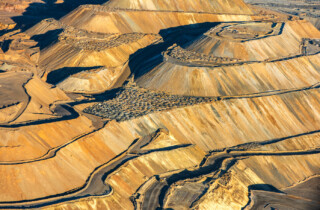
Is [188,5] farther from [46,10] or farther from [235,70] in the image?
[235,70]

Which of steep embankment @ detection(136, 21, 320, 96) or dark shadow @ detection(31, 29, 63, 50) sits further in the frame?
dark shadow @ detection(31, 29, 63, 50)

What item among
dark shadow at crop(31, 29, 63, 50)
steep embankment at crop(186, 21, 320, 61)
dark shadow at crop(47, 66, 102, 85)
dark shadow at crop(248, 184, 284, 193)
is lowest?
dark shadow at crop(248, 184, 284, 193)

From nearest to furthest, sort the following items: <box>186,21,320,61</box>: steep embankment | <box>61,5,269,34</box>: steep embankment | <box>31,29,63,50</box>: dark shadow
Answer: <box>186,21,320,61</box>: steep embankment
<box>31,29,63,50</box>: dark shadow
<box>61,5,269,34</box>: steep embankment

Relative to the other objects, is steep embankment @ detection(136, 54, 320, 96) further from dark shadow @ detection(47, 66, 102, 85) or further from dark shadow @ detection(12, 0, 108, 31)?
dark shadow @ detection(12, 0, 108, 31)

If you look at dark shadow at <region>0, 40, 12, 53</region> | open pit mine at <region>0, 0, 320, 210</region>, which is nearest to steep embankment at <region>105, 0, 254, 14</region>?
open pit mine at <region>0, 0, 320, 210</region>

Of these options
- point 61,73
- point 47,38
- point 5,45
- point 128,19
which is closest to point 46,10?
point 47,38

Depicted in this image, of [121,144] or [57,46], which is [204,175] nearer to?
[121,144]

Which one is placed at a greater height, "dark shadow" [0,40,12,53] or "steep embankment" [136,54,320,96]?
"dark shadow" [0,40,12,53]
